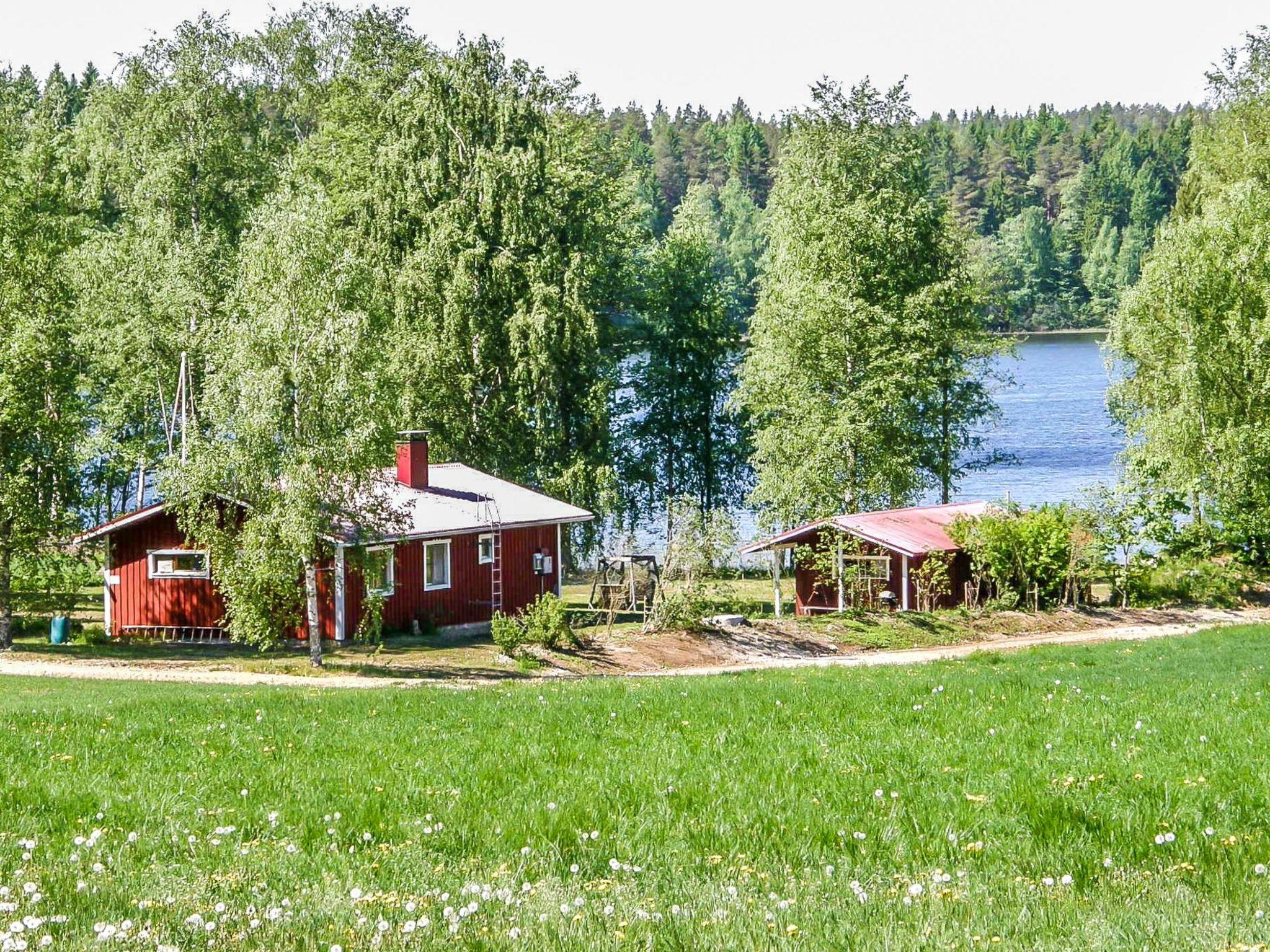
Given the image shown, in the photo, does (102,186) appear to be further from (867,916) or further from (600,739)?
(867,916)

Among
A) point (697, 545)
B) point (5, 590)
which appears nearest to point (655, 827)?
point (697, 545)

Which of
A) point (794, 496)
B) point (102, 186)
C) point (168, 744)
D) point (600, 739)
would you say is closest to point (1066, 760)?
point (600, 739)

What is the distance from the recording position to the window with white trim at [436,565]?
120ft

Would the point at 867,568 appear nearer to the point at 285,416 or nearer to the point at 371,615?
the point at 371,615

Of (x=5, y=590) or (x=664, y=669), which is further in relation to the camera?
(x=5, y=590)

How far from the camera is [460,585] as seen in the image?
122 ft

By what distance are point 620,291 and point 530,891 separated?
149ft

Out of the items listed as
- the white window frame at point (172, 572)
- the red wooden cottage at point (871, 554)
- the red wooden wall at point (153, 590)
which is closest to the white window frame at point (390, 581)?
the red wooden wall at point (153, 590)

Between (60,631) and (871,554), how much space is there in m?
21.9

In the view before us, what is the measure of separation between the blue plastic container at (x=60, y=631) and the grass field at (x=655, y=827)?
21850 millimetres

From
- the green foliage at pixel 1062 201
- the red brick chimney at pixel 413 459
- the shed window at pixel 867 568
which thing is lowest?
the shed window at pixel 867 568

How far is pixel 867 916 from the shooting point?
6285mm

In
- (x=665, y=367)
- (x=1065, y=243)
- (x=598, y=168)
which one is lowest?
(x=665, y=367)

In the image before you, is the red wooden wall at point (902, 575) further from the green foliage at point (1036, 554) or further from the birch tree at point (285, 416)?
the birch tree at point (285, 416)
